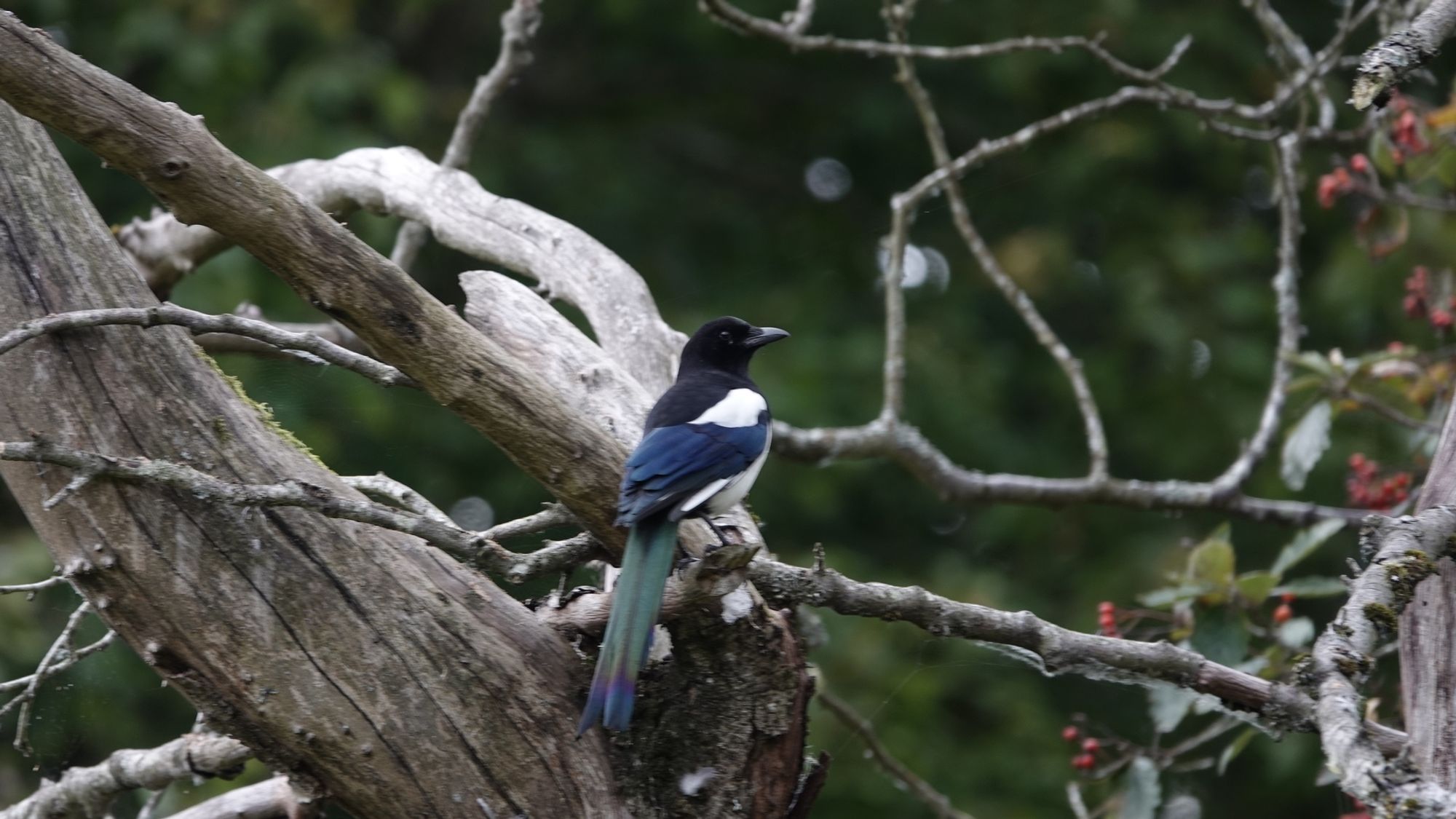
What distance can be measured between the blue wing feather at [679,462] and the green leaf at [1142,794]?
1.22 meters

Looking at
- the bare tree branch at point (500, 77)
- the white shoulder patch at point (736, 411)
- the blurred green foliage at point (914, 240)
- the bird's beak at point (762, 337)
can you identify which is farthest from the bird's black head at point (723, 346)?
the blurred green foliage at point (914, 240)

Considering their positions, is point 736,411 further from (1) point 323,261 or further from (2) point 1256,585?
(2) point 1256,585

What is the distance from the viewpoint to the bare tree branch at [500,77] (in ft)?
12.3

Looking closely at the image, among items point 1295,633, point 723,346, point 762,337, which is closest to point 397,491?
point 723,346

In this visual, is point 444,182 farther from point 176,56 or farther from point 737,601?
point 176,56

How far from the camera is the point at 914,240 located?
8.75 meters

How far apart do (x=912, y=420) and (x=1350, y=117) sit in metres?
2.91

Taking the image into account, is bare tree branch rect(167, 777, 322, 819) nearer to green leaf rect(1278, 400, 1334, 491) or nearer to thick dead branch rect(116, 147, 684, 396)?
thick dead branch rect(116, 147, 684, 396)

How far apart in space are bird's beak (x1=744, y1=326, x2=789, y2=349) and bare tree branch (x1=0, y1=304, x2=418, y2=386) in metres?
1.36

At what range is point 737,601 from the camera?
219 cm

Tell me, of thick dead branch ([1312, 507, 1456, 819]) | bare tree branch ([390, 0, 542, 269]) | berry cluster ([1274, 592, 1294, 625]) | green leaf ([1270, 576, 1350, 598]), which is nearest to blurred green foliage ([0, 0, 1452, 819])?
bare tree branch ([390, 0, 542, 269])

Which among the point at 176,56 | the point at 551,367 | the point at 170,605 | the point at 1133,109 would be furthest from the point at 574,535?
the point at 1133,109

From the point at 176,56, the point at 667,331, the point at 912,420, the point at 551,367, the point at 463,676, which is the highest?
the point at 176,56

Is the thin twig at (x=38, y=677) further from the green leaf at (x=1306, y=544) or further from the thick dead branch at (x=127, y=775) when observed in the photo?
the green leaf at (x=1306, y=544)
